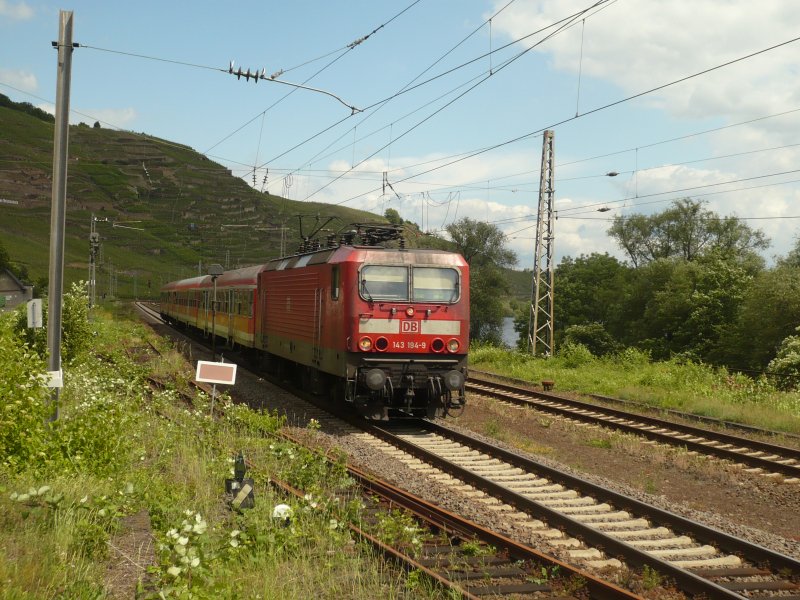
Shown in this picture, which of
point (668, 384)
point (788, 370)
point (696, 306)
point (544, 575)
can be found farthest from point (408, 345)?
point (696, 306)

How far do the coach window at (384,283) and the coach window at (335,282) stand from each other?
65 cm

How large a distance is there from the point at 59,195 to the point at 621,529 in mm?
8212

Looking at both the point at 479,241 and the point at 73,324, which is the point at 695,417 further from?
the point at 479,241

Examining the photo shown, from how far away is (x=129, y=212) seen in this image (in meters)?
134

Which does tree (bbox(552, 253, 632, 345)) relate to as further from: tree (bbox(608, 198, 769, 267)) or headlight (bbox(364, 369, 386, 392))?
headlight (bbox(364, 369, 386, 392))

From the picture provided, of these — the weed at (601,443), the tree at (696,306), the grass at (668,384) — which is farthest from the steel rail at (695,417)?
the tree at (696,306)

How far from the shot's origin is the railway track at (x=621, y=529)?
666 centimetres

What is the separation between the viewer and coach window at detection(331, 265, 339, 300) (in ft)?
47.4

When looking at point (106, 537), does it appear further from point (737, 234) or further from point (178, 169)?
point (178, 169)

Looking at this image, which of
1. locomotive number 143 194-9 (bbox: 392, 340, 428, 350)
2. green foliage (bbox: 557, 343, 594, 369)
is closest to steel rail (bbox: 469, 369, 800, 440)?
green foliage (bbox: 557, 343, 594, 369)

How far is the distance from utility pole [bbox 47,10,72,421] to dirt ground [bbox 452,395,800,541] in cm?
734

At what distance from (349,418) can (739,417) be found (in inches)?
330

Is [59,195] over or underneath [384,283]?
over

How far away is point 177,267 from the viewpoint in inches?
4653
